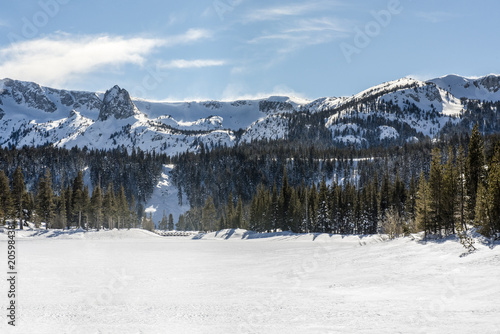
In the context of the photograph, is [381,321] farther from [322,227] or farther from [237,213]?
[237,213]

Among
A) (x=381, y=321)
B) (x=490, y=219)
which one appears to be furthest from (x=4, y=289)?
(x=490, y=219)

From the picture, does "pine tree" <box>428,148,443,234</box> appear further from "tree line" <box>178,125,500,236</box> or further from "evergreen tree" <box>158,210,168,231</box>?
"evergreen tree" <box>158,210,168,231</box>

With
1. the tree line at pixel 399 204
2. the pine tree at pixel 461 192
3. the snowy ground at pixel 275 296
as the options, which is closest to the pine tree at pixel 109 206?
the tree line at pixel 399 204

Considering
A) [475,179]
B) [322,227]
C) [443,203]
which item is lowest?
[322,227]

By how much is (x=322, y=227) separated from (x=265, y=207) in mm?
15628

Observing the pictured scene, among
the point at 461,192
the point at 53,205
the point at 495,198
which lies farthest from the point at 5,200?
the point at 495,198

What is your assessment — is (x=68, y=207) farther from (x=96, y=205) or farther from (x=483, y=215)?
(x=483, y=215)

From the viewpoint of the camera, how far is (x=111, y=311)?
690 inches

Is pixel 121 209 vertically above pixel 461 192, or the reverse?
pixel 461 192

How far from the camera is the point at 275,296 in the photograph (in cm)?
2006

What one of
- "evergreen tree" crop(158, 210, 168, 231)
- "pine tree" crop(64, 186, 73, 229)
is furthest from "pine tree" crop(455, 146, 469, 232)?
"evergreen tree" crop(158, 210, 168, 231)

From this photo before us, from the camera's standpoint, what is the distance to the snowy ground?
14570mm

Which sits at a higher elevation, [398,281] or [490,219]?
[490,219]

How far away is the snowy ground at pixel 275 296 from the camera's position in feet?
47.8
